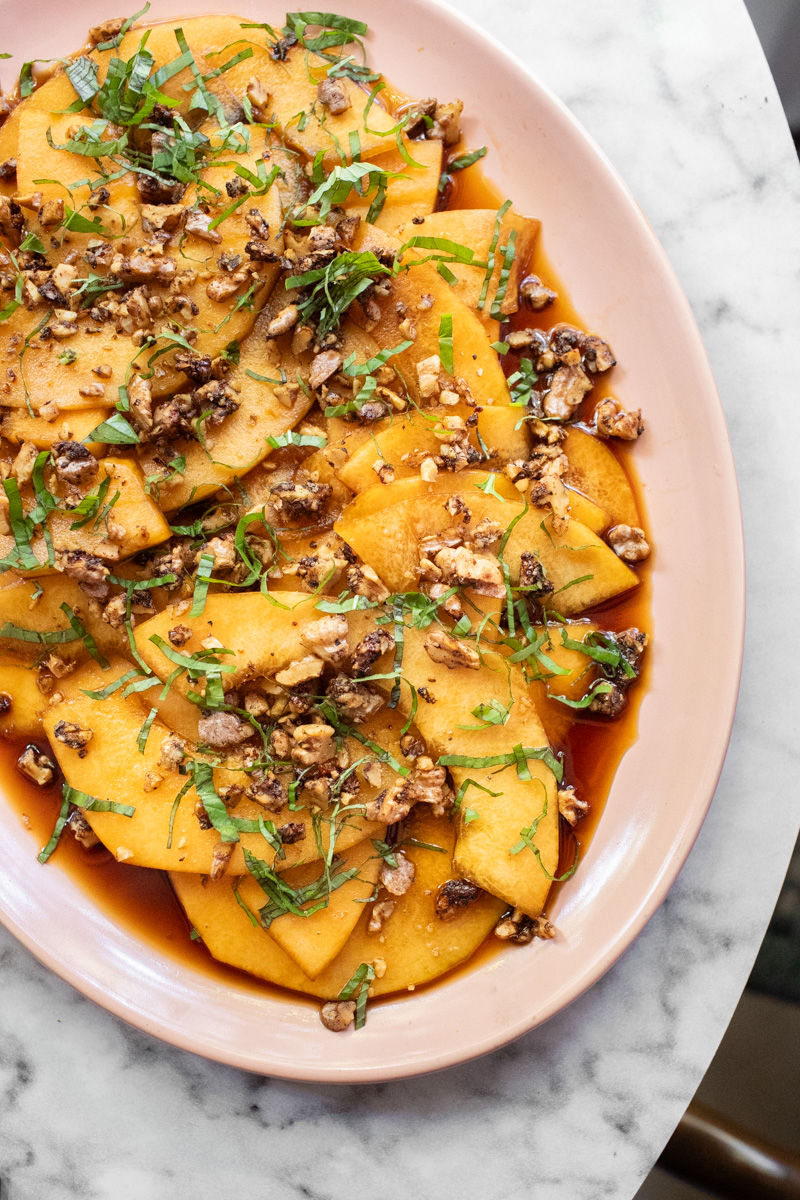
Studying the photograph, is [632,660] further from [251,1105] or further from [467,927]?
[251,1105]

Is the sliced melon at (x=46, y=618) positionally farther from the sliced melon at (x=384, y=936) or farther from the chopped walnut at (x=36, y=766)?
the sliced melon at (x=384, y=936)

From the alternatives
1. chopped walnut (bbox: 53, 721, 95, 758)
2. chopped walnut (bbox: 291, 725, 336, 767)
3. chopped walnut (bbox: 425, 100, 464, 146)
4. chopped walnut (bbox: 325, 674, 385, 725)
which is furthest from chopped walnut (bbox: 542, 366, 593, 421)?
chopped walnut (bbox: 53, 721, 95, 758)

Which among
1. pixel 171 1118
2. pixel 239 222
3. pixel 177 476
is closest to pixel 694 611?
pixel 177 476

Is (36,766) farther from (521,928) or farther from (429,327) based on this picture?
(429,327)

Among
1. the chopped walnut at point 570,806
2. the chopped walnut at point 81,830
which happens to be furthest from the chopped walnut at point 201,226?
the chopped walnut at point 570,806

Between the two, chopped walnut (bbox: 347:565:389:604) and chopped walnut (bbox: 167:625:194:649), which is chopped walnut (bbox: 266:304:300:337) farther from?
chopped walnut (bbox: 167:625:194:649)

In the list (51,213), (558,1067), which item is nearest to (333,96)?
(51,213)
